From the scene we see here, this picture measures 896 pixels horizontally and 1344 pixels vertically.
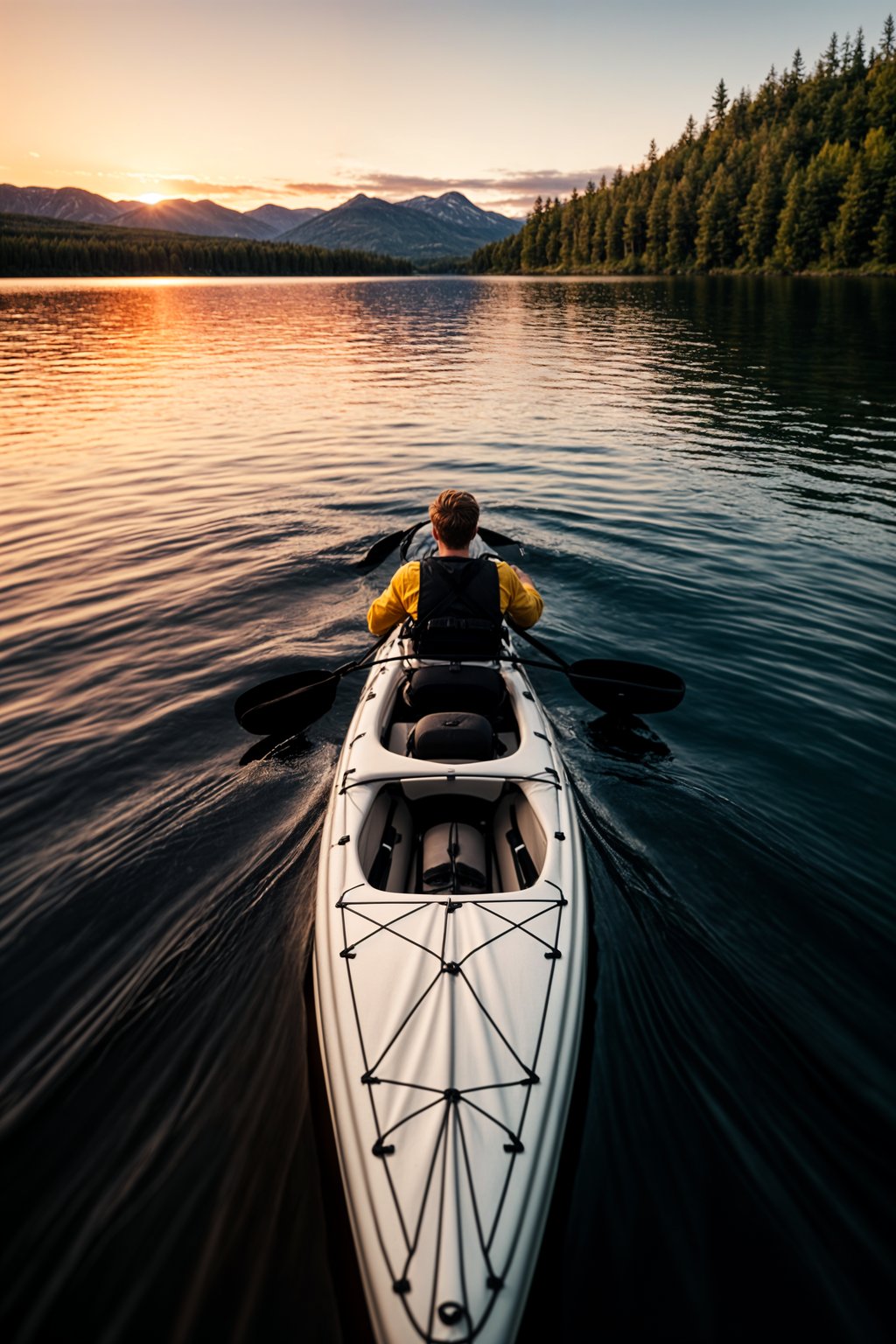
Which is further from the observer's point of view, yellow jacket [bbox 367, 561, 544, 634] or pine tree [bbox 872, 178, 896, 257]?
pine tree [bbox 872, 178, 896, 257]

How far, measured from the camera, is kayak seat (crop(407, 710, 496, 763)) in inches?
210

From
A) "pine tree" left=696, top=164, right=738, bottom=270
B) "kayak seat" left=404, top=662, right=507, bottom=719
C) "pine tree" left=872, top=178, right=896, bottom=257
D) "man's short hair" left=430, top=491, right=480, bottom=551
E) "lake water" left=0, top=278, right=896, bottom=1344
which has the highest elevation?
"pine tree" left=696, top=164, right=738, bottom=270

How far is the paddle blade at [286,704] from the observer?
7.01m

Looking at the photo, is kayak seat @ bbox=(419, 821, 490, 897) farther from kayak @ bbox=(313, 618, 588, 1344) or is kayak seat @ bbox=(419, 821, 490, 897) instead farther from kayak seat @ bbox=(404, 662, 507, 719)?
kayak seat @ bbox=(404, 662, 507, 719)

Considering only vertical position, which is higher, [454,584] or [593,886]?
[454,584]

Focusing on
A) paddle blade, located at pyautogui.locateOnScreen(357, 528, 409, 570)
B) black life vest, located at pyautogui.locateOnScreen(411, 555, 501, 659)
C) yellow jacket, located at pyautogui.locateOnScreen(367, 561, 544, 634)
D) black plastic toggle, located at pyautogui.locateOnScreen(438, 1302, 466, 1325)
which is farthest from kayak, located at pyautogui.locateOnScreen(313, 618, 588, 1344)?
paddle blade, located at pyautogui.locateOnScreen(357, 528, 409, 570)

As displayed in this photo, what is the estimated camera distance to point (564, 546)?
13.1m

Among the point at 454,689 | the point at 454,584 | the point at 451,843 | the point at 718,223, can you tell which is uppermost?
the point at 718,223

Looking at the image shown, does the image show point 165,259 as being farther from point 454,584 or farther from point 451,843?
point 451,843

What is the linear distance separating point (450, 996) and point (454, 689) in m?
2.59

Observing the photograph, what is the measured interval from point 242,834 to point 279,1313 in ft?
11.8

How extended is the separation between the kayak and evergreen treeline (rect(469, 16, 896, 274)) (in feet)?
302

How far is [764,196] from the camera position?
8781 centimetres

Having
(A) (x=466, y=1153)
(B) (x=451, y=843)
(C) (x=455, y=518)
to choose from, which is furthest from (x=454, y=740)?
(A) (x=466, y=1153)
